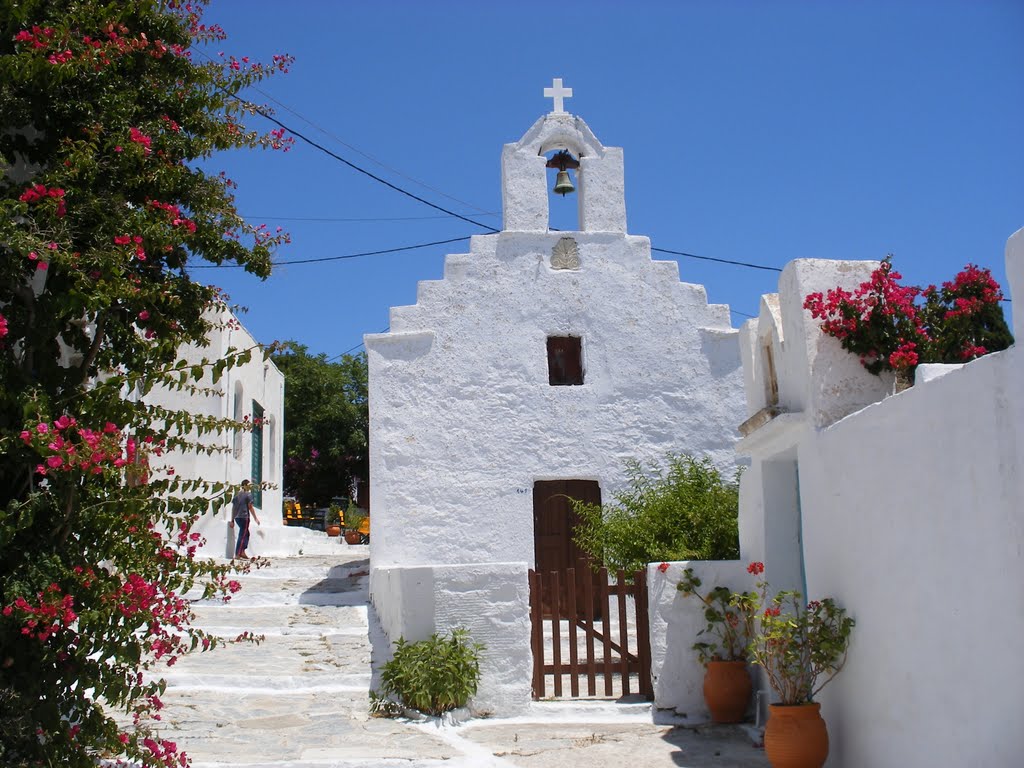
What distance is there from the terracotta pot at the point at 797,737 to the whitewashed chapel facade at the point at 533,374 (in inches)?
268

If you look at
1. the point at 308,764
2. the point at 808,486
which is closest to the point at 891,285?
the point at 808,486

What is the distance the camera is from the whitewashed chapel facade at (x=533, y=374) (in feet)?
42.9

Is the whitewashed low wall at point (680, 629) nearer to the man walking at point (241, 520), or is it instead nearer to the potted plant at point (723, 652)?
the potted plant at point (723, 652)

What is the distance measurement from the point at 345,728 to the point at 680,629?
2.92 m

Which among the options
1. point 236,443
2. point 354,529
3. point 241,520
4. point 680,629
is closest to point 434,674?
point 680,629

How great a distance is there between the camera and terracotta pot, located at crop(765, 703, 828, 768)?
20.6ft

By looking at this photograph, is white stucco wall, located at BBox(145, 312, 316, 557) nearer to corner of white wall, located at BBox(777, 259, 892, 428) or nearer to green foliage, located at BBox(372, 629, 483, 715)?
green foliage, located at BBox(372, 629, 483, 715)

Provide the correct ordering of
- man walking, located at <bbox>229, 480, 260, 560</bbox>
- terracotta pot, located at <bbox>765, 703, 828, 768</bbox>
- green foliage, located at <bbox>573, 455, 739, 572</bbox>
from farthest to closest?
man walking, located at <bbox>229, 480, 260, 560</bbox>, green foliage, located at <bbox>573, 455, 739, 572</bbox>, terracotta pot, located at <bbox>765, 703, 828, 768</bbox>

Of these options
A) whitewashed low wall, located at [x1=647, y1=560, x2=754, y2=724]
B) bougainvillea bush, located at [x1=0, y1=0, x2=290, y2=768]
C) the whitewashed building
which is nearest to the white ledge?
the whitewashed building

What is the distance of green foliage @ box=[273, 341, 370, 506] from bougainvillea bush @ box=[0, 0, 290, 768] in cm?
2532

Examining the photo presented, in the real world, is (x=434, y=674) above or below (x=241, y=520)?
below

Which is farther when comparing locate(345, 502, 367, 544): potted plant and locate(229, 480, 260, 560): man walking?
locate(345, 502, 367, 544): potted plant

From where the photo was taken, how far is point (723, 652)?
8453 millimetres

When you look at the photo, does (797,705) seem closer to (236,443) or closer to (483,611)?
(483,611)
